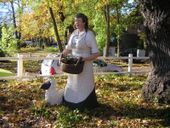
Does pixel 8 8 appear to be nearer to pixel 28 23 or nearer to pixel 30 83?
pixel 28 23

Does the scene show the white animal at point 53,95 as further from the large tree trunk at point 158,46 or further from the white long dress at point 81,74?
the large tree trunk at point 158,46

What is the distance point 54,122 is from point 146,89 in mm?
2795

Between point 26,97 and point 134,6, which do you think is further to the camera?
point 134,6

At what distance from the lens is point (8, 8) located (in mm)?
69125

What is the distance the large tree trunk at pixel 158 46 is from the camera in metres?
9.80

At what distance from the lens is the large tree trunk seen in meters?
9.80

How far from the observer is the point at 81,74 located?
29.5 feet

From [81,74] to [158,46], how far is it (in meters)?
2.22

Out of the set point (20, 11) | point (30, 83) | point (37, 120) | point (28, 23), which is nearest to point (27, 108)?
point (37, 120)

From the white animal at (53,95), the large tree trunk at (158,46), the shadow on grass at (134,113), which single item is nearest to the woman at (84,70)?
the white animal at (53,95)

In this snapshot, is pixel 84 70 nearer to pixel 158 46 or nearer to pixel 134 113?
pixel 134 113

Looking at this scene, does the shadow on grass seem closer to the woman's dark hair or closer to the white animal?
the white animal

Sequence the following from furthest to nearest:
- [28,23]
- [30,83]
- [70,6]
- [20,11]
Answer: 1. [28,23]
2. [20,11]
3. [70,6]
4. [30,83]

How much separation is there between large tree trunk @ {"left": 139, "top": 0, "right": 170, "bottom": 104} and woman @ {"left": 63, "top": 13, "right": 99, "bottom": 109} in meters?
1.55
